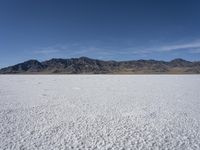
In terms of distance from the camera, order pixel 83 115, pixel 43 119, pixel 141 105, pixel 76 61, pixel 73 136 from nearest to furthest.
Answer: pixel 73 136, pixel 43 119, pixel 83 115, pixel 141 105, pixel 76 61

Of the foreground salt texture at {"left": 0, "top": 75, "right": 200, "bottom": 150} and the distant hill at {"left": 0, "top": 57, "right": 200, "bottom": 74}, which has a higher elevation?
the distant hill at {"left": 0, "top": 57, "right": 200, "bottom": 74}

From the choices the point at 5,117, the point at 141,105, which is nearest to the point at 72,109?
the point at 5,117

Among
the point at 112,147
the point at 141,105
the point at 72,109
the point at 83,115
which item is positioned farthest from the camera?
the point at 141,105

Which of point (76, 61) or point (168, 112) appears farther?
point (76, 61)

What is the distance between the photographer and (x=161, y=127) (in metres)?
4.90

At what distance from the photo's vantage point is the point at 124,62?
15738 cm

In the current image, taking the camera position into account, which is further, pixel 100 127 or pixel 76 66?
pixel 76 66

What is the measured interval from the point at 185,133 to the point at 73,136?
7.76 ft

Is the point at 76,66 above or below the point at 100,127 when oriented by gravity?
above

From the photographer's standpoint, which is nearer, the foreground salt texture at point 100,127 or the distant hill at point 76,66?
the foreground salt texture at point 100,127

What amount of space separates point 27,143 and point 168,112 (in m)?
4.22

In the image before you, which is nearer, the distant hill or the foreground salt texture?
the foreground salt texture

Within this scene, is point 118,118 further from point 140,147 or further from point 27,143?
point 27,143

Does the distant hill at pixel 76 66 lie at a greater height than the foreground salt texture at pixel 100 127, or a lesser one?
greater
